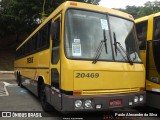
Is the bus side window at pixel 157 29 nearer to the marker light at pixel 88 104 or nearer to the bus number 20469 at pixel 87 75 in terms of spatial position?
the bus number 20469 at pixel 87 75

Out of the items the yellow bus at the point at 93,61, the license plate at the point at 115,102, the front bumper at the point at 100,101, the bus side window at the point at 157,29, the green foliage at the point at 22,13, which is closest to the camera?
the front bumper at the point at 100,101

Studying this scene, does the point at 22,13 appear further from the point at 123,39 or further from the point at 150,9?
the point at 123,39

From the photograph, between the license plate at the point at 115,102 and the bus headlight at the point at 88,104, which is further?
the license plate at the point at 115,102

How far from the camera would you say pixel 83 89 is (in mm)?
6938

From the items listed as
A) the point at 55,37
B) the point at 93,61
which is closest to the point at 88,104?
the point at 93,61

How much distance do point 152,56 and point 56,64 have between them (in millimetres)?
3068

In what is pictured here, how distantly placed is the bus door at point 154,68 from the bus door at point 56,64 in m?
2.98

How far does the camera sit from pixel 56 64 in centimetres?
768

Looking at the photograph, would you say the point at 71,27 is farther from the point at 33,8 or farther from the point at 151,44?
the point at 33,8

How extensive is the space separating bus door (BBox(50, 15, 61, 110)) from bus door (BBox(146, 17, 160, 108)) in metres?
2.98

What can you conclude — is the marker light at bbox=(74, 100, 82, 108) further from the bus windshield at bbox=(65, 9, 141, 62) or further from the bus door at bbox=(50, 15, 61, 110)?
the bus windshield at bbox=(65, 9, 141, 62)

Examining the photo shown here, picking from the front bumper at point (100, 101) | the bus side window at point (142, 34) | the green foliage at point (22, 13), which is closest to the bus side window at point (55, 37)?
the front bumper at point (100, 101)

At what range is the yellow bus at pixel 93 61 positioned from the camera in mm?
6914

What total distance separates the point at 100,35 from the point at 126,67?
106cm
